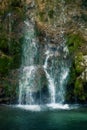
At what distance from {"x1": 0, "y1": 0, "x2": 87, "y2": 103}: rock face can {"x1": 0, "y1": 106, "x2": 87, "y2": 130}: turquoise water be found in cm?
410

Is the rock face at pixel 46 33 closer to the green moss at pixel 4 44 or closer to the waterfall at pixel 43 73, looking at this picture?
the green moss at pixel 4 44

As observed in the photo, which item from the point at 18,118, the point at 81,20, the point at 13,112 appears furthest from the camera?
the point at 81,20

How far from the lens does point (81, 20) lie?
133 feet

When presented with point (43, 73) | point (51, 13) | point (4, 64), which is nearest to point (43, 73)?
point (43, 73)

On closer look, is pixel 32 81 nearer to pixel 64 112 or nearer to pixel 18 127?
pixel 64 112

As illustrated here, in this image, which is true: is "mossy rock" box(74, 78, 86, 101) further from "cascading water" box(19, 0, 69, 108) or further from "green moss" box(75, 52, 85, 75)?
"cascading water" box(19, 0, 69, 108)

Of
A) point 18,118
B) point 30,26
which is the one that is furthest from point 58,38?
point 18,118

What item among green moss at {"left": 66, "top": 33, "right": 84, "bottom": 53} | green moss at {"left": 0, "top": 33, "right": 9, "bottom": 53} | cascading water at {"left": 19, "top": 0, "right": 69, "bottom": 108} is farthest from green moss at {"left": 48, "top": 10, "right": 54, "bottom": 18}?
green moss at {"left": 0, "top": 33, "right": 9, "bottom": 53}

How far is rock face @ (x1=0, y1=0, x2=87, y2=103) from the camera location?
35.1 metres

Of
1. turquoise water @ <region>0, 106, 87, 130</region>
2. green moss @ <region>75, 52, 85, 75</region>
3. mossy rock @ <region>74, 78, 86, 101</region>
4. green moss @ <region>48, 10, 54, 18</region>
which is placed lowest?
turquoise water @ <region>0, 106, 87, 130</region>

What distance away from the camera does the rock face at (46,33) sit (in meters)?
35.1

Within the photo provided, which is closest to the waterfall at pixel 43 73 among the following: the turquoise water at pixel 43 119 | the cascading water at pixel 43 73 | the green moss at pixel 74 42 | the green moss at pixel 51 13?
the cascading water at pixel 43 73

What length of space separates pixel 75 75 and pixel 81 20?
7.46m

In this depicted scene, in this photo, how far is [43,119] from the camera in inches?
1068
